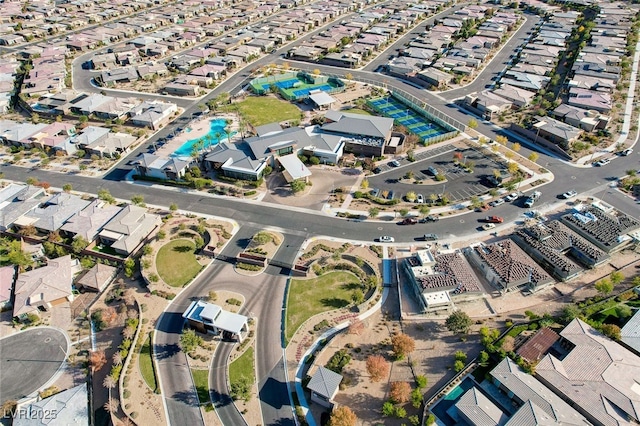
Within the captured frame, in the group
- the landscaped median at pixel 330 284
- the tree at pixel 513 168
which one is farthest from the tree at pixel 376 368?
the tree at pixel 513 168

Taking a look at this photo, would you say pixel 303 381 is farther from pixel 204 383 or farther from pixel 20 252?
pixel 20 252

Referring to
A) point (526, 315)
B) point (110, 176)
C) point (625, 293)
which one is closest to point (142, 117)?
point (110, 176)

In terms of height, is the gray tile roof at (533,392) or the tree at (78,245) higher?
the gray tile roof at (533,392)

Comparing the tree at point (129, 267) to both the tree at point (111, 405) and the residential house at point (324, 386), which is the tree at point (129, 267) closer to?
the tree at point (111, 405)

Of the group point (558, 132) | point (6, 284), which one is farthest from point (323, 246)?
point (558, 132)

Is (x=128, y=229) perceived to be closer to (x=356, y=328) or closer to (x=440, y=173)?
(x=356, y=328)

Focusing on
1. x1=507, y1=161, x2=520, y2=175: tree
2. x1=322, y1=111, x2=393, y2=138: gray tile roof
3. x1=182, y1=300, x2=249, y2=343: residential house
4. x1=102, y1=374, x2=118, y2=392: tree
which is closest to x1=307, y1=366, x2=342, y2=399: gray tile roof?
x1=182, y1=300, x2=249, y2=343: residential house
